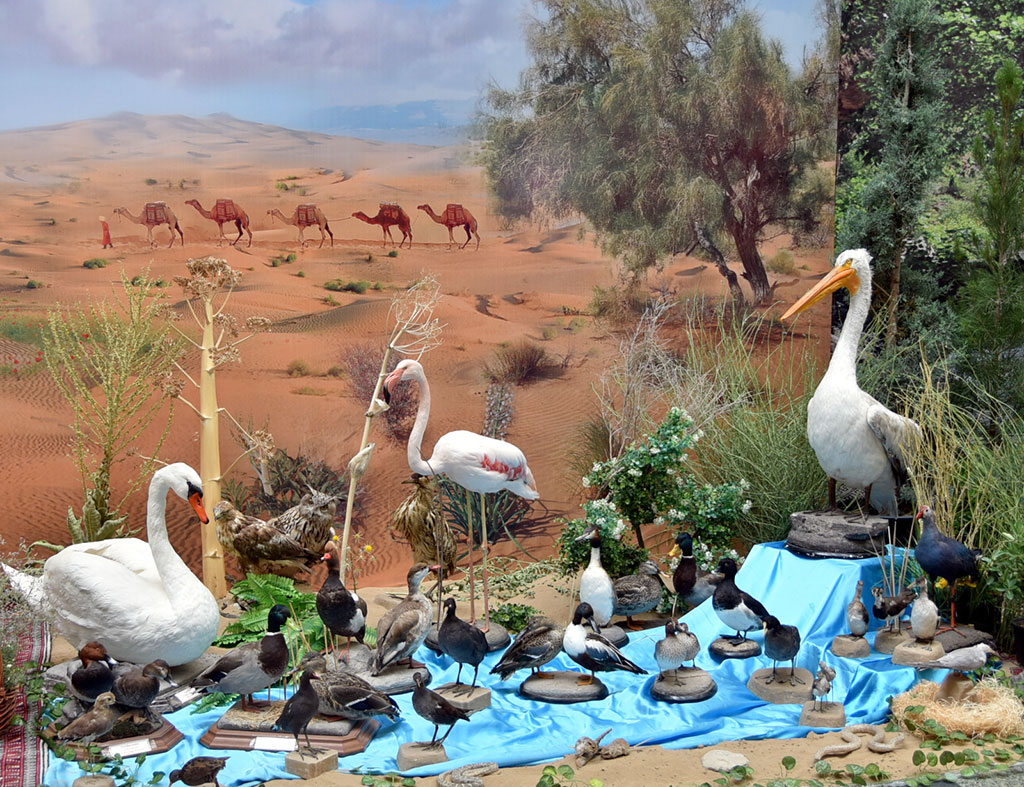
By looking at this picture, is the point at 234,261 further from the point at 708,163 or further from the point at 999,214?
the point at 999,214

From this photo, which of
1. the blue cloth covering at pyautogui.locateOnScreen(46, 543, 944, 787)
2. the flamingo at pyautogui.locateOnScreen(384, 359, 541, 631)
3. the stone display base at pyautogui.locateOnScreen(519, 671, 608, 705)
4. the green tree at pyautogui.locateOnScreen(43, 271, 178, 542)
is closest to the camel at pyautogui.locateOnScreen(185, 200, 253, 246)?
the green tree at pyautogui.locateOnScreen(43, 271, 178, 542)

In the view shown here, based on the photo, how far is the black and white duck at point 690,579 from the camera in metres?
5.55

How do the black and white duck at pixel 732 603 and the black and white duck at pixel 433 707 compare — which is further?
the black and white duck at pixel 732 603

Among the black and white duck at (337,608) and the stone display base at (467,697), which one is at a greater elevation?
the black and white duck at (337,608)

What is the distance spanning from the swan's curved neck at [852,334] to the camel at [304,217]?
398cm

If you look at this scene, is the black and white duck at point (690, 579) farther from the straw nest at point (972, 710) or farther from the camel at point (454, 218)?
the camel at point (454, 218)

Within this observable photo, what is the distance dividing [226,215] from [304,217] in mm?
579

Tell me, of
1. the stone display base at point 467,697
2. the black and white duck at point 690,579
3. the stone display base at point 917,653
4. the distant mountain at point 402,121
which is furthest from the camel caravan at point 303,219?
the stone display base at point 917,653

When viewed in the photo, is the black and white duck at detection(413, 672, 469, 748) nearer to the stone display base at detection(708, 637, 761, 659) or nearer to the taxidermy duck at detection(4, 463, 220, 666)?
the taxidermy duck at detection(4, 463, 220, 666)

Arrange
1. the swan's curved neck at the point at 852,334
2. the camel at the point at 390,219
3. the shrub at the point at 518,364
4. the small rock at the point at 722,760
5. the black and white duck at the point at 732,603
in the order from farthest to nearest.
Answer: the shrub at the point at 518,364, the camel at the point at 390,219, the swan's curved neck at the point at 852,334, the black and white duck at the point at 732,603, the small rock at the point at 722,760

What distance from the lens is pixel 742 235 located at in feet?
28.2

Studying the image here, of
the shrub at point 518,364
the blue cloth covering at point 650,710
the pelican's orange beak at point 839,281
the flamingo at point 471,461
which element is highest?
the pelican's orange beak at point 839,281

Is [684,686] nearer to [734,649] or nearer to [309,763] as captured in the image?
[734,649]

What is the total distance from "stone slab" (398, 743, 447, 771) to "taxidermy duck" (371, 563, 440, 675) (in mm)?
708
